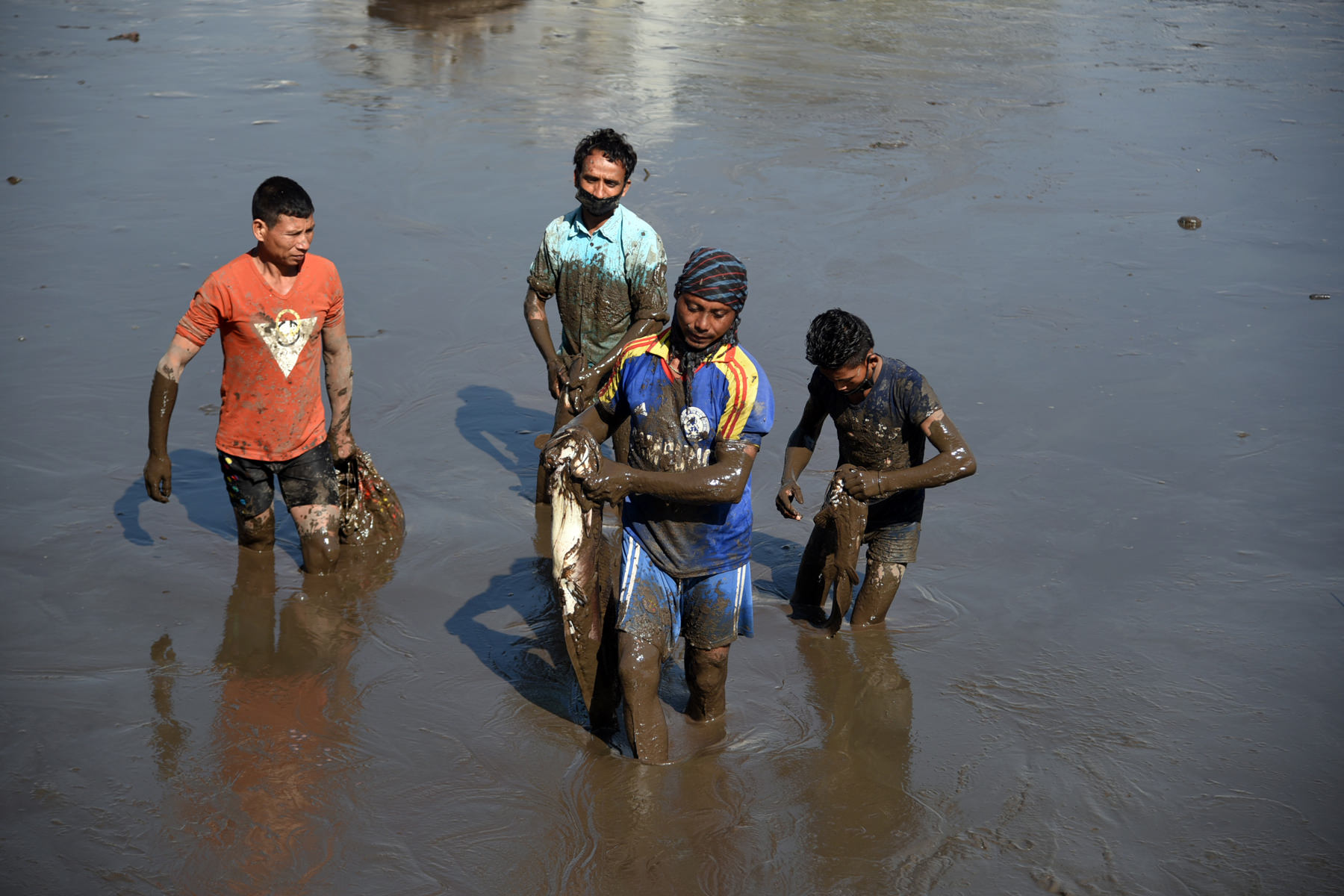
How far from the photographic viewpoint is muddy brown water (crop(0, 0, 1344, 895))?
12.2 ft

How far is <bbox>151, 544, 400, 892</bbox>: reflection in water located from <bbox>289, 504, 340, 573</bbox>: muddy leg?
0.29 ft

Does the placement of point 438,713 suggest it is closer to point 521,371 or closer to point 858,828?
point 858,828

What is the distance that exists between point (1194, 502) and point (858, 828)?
10.7 ft

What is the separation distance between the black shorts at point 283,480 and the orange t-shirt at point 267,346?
2.5 inches

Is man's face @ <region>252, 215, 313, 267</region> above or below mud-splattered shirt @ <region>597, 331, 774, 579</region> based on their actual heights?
above

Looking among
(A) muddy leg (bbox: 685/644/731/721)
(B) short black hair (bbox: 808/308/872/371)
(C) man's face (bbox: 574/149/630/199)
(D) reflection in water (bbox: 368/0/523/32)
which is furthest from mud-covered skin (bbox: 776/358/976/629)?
(D) reflection in water (bbox: 368/0/523/32)

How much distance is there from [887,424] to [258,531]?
282 cm

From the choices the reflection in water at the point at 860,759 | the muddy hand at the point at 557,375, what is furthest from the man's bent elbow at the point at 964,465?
the muddy hand at the point at 557,375

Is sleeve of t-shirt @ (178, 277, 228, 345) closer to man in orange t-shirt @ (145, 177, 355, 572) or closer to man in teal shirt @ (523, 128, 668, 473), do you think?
man in orange t-shirt @ (145, 177, 355, 572)

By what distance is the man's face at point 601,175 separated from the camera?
5.28 metres

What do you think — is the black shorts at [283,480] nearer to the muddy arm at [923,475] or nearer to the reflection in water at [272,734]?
the reflection in water at [272,734]

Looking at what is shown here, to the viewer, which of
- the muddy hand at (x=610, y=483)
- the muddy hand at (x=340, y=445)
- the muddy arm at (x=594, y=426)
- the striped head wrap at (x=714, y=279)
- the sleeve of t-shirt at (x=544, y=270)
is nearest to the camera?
the striped head wrap at (x=714, y=279)

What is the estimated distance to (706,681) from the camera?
4133mm

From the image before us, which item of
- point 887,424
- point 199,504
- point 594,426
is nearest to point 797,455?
point 887,424
